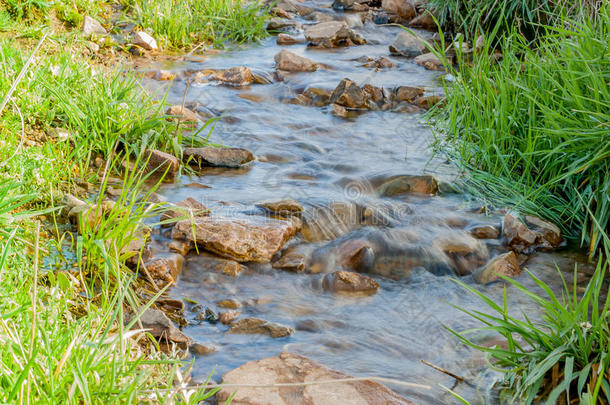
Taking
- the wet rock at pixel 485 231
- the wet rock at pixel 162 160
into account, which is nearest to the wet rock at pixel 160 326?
the wet rock at pixel 162 160

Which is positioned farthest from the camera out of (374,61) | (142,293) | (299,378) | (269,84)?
(374,61)

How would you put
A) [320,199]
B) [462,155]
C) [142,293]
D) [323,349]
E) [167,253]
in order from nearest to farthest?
1. [323,349]
2. [142,293]
3. [167,253]
4. [320,199]
5. [462,155]

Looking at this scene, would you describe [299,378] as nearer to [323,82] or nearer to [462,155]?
[462,155]

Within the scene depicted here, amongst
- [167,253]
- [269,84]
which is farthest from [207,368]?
[269,84]

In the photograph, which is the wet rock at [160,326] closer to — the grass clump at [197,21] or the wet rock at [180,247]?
the wet rock at [180,247]

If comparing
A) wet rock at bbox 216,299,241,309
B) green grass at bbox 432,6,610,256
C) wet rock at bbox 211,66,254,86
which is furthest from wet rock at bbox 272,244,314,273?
wet rock at bbox 211,66,254,86

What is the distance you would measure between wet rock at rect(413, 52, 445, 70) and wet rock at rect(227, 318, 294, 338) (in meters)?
5.04

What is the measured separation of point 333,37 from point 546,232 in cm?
513

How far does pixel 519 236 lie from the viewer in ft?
12.1

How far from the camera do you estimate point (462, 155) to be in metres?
4.49

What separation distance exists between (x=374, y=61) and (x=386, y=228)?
3933mm

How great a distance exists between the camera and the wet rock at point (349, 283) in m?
3.26

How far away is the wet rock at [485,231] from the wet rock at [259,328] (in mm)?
1480

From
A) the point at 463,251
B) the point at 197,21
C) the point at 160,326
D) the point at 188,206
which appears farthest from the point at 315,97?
the point at 160,326
